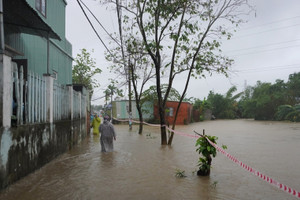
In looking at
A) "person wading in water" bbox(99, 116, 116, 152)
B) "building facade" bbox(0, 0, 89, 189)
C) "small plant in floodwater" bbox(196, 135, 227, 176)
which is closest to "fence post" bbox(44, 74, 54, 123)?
"building facade" bbox(0, 0, 89, 189)

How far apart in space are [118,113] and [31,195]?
26202 millimetres

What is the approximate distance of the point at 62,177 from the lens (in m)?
6.58

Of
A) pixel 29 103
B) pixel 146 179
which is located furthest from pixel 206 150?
pixel 29 103

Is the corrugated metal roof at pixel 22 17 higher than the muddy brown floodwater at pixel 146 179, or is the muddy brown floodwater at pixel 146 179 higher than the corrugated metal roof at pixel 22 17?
the corrugated metal roof at pixel 22 17

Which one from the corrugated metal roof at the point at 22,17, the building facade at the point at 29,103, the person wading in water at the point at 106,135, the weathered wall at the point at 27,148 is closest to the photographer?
the weathered wall at the point at 27,148

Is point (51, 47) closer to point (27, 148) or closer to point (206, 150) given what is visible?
point (27, 148)

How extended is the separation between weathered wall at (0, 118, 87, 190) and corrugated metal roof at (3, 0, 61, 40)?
119 inches

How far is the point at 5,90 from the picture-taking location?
203 inches

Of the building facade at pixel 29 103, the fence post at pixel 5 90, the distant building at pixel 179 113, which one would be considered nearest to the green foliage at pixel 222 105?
the distant building at pixel 179 113

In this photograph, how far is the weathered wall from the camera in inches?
198

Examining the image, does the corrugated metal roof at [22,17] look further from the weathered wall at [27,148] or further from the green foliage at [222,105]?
the green foliage at [222,105]

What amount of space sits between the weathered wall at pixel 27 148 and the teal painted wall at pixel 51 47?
4.20m

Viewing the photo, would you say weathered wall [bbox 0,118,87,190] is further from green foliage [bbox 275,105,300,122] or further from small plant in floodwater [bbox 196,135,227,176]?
green foliage [bbox 275,105,300,122]

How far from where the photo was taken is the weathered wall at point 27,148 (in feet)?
16.5
